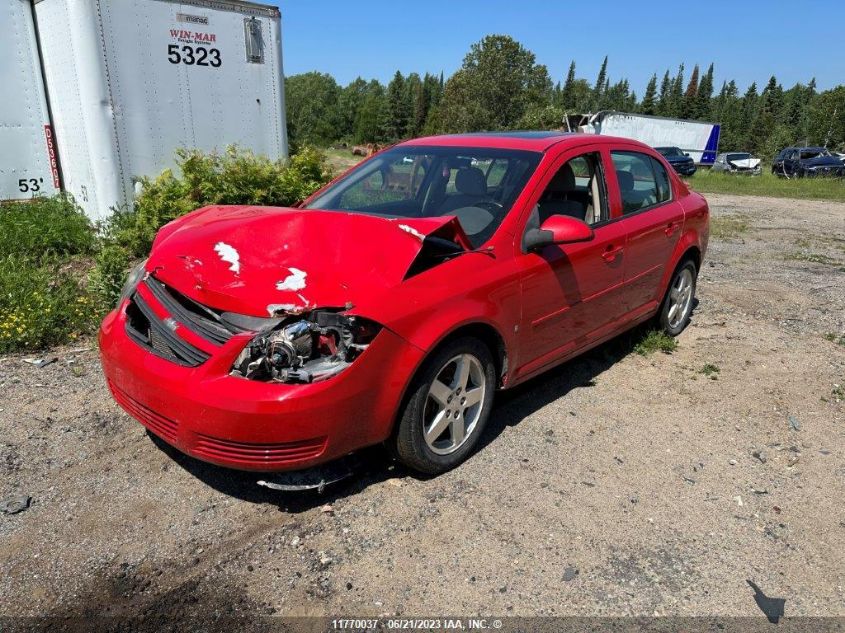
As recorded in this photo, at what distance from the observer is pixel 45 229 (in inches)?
272

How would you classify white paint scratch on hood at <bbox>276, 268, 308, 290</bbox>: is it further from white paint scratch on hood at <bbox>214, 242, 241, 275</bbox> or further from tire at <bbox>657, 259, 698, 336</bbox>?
tire at <bbox>657, 259, 698, 336</bbox>

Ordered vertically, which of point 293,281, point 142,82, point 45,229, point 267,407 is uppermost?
point 142,82

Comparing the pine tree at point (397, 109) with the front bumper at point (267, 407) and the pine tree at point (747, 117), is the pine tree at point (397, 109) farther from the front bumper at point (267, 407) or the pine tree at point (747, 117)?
the front bumper at point (267, 407)

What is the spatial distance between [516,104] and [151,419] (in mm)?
77065

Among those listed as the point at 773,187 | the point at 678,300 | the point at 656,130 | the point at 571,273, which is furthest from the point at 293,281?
the point at 656,130

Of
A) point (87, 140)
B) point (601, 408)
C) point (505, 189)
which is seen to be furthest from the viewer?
point (87, 140)

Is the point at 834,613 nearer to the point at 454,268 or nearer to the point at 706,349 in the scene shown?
the point at 454,268

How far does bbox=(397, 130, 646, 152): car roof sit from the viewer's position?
4.05 metres

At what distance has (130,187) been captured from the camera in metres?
7.24

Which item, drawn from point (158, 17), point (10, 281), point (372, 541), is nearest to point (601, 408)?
point (372, 541)

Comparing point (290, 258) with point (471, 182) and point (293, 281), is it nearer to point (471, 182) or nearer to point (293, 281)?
point (293, 281)

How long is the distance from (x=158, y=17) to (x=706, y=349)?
6.89 m

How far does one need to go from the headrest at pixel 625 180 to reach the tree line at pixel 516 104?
38605mm

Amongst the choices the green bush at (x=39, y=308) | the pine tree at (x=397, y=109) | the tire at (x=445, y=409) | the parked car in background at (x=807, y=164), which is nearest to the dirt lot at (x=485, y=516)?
the tire at (x=445, y=409)
